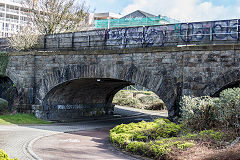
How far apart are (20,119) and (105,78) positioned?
6028 millimetres

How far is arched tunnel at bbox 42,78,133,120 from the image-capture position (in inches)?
877

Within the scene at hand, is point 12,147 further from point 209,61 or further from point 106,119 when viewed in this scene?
point 106,119

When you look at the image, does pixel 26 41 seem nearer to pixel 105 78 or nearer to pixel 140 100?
pixel 105 78

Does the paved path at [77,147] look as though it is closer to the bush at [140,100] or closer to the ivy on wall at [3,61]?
the ivy on wall at [3,61]

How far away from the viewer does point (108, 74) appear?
61.9 ft

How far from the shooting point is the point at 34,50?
23531 mm

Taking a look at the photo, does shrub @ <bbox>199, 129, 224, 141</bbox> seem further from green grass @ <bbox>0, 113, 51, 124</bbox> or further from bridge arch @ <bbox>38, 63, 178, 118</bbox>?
green grass @ <bbox>0, 113, 51, 124</bbox>

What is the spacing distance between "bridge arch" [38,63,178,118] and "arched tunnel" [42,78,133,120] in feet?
0.33

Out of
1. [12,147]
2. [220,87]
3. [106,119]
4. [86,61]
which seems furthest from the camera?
[106,119]

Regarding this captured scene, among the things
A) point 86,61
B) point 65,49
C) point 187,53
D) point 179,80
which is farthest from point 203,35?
point 65,49

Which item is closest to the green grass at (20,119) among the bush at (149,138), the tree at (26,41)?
the tree at (26,41)

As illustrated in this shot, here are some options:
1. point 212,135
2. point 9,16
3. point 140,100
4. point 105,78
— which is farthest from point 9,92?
point 9,16

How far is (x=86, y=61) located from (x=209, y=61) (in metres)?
7.76

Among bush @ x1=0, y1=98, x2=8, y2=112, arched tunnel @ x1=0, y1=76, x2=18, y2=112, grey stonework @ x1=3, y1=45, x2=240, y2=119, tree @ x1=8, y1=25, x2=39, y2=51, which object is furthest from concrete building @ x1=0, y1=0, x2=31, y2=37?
grey stonework @ x1=3, y1=45, x2=240, y2=119
